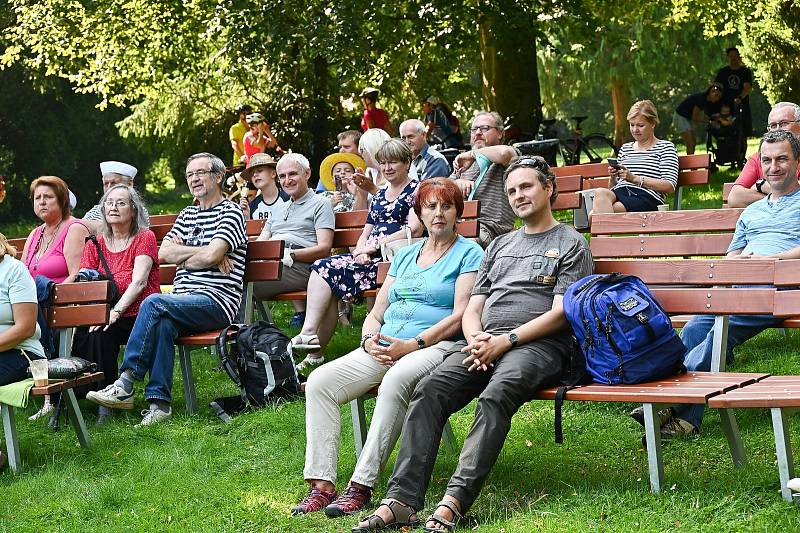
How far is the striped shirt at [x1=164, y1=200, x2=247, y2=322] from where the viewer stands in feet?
26.8

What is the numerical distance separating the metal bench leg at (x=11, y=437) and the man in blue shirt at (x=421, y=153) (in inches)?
143

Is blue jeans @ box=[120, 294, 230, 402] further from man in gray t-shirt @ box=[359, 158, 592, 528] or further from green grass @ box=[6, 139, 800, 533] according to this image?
man in gray t-shirt @ box=[359, 158, 592, 528]

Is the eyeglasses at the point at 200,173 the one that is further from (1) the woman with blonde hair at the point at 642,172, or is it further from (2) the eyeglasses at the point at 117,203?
(1) the woman with blonde hair at the point at 642,172

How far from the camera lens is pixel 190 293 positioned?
A: 811 centimetres

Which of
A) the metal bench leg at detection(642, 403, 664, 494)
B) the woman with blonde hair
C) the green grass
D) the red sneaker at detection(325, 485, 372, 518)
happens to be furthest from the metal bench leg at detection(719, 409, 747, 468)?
the woman with blonde hair

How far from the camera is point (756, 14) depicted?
2050cm

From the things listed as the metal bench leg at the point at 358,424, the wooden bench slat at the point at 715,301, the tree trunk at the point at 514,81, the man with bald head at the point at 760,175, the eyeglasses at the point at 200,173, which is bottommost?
the metal bench leg at the point at 358,424

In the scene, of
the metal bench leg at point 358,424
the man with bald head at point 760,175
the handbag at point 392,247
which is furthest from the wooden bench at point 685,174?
the metal bench leg at point 358,424

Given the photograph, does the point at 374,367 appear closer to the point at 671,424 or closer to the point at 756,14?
the point at 671,424

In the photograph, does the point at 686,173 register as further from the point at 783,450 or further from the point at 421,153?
the point at 783,450

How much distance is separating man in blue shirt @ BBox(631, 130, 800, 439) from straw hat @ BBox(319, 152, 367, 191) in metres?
4.60

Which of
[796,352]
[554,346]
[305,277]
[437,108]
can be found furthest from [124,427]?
[437,108]

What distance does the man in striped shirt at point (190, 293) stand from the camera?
7711 mm

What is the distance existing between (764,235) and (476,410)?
7.53 ft
